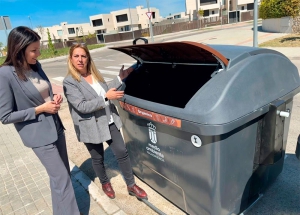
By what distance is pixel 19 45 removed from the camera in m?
1.70

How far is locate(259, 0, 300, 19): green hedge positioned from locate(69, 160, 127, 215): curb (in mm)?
14876

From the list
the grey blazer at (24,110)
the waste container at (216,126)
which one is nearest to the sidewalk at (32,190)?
the waste container at (216,126)

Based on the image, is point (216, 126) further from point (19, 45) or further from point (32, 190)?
point (32, 190)

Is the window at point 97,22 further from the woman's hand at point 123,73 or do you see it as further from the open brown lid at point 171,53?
the woman's hand at point 123,73

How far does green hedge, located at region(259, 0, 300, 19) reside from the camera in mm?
13688

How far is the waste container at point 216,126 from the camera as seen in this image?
1.57 metres

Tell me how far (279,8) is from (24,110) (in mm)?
18916

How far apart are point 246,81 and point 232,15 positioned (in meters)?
46.3

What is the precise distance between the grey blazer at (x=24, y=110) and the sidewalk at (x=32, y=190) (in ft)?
3.49

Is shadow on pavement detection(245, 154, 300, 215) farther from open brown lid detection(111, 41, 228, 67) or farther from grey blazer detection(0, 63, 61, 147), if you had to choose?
grey blazer detection(0, 63, 61, 147)

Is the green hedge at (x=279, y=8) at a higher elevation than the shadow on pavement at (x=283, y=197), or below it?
higher

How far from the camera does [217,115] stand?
1.49 meters

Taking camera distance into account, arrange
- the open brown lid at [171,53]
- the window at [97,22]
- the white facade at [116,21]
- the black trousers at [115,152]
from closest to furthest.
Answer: the open brown lid at [171,53] < the black trousers at [115,152] < the white facade at [116,21] < the window at [97,22]

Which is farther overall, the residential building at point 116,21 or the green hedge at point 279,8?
the residential building at point 116,21
